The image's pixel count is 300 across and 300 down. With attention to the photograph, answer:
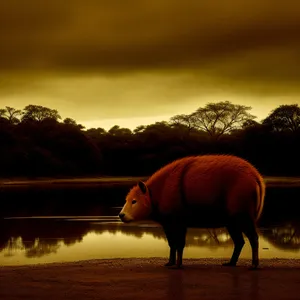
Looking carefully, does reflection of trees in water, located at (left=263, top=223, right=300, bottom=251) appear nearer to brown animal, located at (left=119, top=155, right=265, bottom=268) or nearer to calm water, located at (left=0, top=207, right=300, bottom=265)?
calm water, located at (left=0, top=207, right=300, bottom=265)

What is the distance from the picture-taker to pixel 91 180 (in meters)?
88.7

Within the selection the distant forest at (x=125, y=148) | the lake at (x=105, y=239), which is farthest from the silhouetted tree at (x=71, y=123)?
the lake at (x=105, y=239)

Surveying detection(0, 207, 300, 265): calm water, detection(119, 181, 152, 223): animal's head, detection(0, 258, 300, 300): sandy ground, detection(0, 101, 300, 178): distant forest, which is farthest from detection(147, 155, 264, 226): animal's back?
detection(0, 101, 300, 178): distant forest

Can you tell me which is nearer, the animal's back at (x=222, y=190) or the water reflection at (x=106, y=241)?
the animal's back at (x=222, y=190)

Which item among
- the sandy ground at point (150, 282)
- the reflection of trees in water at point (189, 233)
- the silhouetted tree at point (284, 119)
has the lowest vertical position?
the reflection of trees in water at point (189, 233)

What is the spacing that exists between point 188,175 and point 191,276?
1839 mm

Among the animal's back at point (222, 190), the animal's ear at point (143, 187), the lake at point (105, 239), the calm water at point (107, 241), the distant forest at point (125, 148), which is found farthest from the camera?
the distant forest at point (125, 148)

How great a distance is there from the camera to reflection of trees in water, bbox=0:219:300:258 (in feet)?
60.8

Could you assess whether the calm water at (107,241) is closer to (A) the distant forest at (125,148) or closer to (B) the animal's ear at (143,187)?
(B) the animal's ear at (143,187)

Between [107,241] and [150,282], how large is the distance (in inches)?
429

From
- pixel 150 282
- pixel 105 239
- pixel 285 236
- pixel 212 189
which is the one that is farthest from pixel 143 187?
pixel 285 236

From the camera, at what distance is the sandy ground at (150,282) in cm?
871

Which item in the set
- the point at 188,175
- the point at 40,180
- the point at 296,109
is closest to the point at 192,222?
the point at 188,175

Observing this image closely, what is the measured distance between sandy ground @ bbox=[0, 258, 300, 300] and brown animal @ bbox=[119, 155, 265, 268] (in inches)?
25.0
